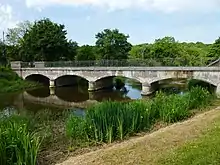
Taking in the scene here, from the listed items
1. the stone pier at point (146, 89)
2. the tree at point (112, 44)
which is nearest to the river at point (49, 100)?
the stone pier at point (146, 89)

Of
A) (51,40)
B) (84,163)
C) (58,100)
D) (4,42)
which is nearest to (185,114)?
(84,163)

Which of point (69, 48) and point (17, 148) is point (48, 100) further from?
point (17, 148)

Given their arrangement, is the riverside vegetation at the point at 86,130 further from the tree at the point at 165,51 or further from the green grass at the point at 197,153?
the tree at the point at 165,51

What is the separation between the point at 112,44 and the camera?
48.1 metres

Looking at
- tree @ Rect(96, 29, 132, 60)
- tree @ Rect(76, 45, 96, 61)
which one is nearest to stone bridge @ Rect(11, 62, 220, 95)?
tree @ Rect(96, 29, 132, 60)

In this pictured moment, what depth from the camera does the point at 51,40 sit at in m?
46.1

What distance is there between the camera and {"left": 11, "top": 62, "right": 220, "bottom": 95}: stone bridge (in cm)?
2995

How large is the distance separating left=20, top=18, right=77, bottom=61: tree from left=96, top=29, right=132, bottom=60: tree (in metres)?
4.79

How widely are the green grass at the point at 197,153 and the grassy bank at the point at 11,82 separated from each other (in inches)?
1233

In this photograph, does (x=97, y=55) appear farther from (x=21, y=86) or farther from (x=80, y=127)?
(x=80, y=127)

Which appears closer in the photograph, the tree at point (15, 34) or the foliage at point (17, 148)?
the foliage at point (17, 148)

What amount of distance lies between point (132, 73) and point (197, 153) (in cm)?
2724

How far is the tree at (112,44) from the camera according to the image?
47812 millimetres

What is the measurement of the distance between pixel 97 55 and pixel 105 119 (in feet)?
137
